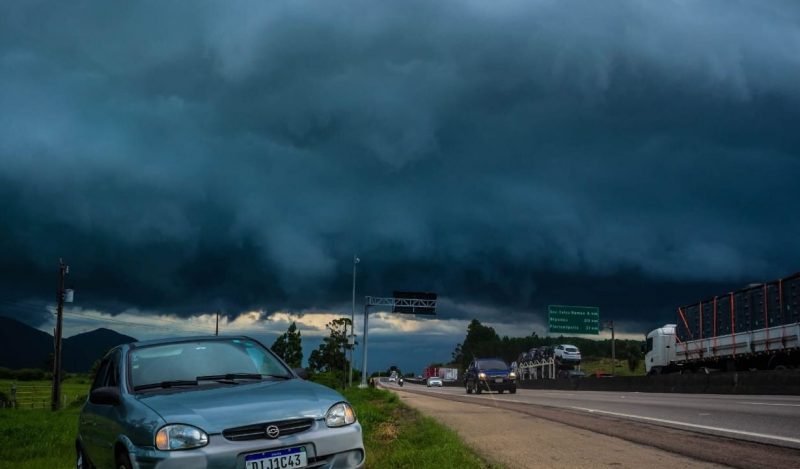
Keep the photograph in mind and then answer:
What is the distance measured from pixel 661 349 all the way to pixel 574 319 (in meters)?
15.9

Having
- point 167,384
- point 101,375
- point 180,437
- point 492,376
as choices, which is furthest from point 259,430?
point 492,376

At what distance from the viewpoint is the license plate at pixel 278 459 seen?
509 cm

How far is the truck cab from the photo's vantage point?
119 ft

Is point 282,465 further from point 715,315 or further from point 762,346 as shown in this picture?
point 715,315

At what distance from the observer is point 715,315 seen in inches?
1225

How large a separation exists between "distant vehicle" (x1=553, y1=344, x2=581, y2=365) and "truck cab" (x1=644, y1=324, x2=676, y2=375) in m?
26.0

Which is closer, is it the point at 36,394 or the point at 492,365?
the point at 492,365

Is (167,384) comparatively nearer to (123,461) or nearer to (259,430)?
(123,461)

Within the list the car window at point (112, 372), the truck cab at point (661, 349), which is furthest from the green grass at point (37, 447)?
the truck cab at point (661, 349)

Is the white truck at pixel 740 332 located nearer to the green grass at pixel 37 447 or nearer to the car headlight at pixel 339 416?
the green grass at pixel 37 447

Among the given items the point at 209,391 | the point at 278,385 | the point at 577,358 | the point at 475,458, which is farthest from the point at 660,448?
the point at 577,358

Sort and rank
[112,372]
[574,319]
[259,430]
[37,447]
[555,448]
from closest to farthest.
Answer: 1. [259,430]
2. [112,372]
3. [555,448]
4. [37,447]
5. [574,319]

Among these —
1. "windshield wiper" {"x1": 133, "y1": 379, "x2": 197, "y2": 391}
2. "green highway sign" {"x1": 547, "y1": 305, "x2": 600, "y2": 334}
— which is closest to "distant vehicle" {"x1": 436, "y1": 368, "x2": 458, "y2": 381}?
"green highway sign" {"x1": 547, "y1": 305, "x2": 600, "y2": 334}

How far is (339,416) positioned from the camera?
5.71m
